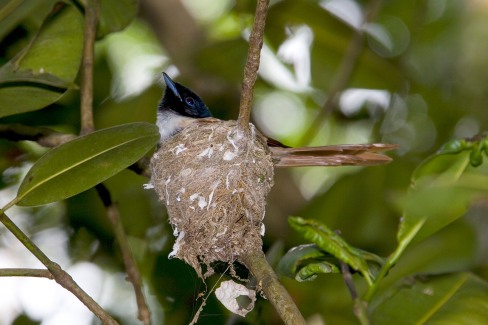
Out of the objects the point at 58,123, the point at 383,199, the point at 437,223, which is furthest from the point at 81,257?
the point at 437,223

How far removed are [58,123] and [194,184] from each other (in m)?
0.99

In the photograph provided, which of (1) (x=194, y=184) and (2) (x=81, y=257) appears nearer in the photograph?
(1) (x=194, y=184)

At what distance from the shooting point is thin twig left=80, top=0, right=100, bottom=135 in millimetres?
3020

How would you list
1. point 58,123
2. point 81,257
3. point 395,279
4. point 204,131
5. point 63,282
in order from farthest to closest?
point 81,257, point 58,123, point 204,131, point 395,279, point 63,282

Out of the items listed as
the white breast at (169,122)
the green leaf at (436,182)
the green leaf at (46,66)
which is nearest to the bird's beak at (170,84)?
the white breast at (169,122)

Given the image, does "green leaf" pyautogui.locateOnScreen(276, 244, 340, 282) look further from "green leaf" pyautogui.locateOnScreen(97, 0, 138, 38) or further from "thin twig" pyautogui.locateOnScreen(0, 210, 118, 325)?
"green leaf" pyautogui.locateOnScreen(97, 0, 138, 38)

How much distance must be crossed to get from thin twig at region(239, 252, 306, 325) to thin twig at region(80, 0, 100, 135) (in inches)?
33.5

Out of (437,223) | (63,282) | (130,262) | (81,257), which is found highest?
(437,223)

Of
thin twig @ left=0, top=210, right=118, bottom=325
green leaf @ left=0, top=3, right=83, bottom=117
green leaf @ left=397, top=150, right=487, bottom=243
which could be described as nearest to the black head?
green leaf @ left=0, top=3, right=83, bottom=117

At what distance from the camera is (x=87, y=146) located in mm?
2398

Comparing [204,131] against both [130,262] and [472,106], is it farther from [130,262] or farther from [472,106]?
[472,106]

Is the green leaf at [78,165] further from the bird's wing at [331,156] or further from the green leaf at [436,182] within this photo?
the bird's wing at [331,156]

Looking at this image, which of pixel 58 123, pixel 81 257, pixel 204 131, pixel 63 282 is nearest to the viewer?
pixel 63 282

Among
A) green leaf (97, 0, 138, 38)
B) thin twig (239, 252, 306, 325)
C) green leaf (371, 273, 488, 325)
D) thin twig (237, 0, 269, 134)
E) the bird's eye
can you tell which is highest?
thin twig (237, 0, 269, 134)
